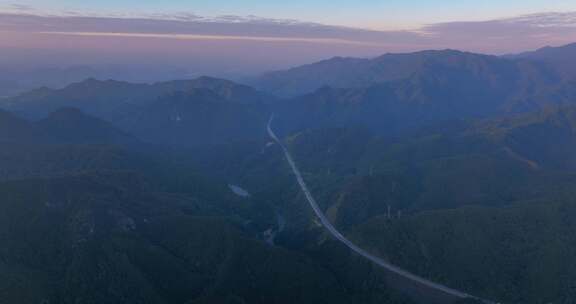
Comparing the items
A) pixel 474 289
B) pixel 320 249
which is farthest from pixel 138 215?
pixel 474 289

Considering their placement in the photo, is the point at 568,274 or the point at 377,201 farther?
the point at 377,201

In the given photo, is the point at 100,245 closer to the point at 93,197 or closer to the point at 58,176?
the point at 93,197

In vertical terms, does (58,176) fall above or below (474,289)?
above

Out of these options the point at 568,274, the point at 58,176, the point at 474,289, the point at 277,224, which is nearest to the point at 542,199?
the point at 568,274

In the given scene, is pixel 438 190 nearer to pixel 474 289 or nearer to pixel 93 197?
pixel 474 289

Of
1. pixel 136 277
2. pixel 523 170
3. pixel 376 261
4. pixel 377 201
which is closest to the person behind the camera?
pixel 136 277

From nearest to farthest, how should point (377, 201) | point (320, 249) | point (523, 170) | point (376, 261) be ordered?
1. point (376, 261)
2. point (320, 249)
3. point (377, 201)
4. point (523, 170)

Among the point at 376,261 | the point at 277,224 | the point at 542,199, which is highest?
the point at 542,199

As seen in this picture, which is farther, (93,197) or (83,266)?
(93,197)

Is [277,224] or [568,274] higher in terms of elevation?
[568,274]
